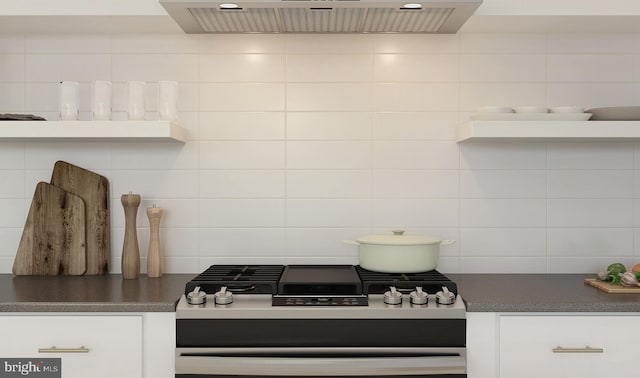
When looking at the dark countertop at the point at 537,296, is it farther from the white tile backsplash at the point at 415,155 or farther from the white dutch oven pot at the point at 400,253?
the white tile backsplash at the point at 415,155

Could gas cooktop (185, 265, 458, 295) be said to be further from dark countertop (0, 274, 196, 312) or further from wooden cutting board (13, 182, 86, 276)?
wooden cutting board (13, 182, 86, 276)

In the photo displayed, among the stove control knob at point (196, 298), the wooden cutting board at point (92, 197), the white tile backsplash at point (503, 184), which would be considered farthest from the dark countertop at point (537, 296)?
the wooden cutting board at point (92, 197)

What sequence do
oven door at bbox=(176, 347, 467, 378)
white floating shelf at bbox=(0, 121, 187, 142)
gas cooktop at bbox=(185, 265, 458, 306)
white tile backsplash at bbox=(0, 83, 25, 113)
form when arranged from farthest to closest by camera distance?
white tile backsplash at bbox=(0, 83, 25, 113) < white floating shelf at bbox=(0, 121, 187, 142) < gas cooktop at bbox=(185, 265, 458, 306) < oven door at bbox=(176, 347, 467, 378)

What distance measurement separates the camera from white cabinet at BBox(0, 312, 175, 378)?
75.2 inches

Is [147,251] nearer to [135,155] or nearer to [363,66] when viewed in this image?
[135,155]

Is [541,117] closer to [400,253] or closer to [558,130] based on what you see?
[558,130]

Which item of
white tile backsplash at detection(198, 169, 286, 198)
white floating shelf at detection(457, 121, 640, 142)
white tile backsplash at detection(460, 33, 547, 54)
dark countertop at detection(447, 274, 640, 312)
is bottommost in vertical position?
dark countertop at detection(447, 274, 640, 312)

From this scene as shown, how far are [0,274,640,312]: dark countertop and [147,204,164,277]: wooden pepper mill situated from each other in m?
0.04

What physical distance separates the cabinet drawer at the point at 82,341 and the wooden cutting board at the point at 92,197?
60cm

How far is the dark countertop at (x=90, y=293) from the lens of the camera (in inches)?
74.9

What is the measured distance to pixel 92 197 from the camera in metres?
2.53

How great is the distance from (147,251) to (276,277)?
0.71 metres

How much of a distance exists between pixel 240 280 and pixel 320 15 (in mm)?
1007

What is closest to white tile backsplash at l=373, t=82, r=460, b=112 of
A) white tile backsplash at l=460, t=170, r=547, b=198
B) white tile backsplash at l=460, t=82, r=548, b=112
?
white tile backsplash at l=460, t=82, r=548, b=112
